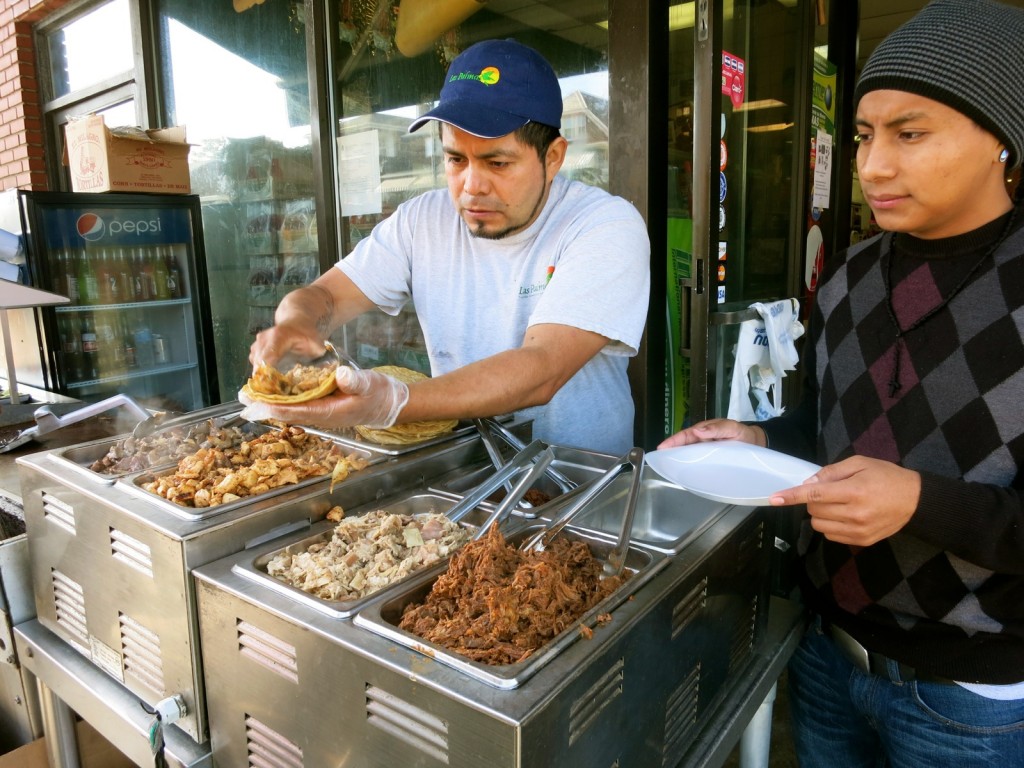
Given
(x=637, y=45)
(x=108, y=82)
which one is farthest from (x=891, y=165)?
(x=108, y=82)

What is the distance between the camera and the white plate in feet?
4.28

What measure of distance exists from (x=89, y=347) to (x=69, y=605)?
3.26 meters

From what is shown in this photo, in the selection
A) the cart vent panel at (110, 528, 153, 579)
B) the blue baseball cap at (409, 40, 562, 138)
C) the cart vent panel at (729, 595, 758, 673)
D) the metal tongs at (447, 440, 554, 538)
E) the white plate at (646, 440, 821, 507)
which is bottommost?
the cart vent panel at (729, 595, 758, 673)

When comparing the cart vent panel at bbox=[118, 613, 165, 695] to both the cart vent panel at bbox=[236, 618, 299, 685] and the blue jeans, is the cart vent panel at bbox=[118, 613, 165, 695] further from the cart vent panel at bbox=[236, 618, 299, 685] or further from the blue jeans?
the blue jeans

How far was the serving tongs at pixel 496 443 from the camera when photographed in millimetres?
1750

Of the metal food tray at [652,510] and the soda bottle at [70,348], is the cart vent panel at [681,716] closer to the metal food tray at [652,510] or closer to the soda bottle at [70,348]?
the metal food tray at [652,510]

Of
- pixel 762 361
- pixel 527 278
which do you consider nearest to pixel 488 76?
pixel 527 278

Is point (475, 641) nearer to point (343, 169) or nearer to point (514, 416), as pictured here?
point (514, 416)

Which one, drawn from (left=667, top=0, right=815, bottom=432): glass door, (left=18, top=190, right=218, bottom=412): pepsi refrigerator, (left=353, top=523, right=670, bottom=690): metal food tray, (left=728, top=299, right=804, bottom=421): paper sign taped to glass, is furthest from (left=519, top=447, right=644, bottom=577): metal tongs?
(left=18, top=190, right=218, bottom=412): pepsi refrigerator

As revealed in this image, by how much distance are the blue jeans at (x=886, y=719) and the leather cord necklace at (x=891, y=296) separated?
0.59 m

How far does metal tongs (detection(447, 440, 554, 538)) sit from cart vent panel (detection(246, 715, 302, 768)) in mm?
468

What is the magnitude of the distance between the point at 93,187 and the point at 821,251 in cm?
427

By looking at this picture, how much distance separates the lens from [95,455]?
1.82m

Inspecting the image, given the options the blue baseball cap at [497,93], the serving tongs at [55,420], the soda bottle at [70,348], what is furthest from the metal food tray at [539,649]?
the soda bottle at [70,348]
